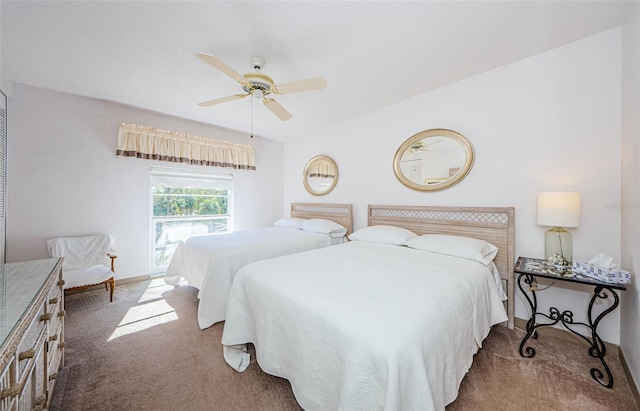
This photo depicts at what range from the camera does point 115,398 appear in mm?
1503

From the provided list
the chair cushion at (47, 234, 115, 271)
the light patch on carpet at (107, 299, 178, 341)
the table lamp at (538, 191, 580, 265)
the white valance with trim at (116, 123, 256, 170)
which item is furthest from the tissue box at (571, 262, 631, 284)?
the chair cushion at (47, 234, 115, 271)

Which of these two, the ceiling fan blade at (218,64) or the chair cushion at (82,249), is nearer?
the ceiling fan blade at (218,64)

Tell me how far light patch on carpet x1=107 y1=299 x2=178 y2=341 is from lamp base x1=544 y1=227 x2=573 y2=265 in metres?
3.71

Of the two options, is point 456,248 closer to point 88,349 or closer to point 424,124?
point 424,124

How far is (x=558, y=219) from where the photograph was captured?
72.9 inches

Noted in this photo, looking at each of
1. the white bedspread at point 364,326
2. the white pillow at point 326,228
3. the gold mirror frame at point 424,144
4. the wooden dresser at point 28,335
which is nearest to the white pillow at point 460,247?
the white bedspread at point 364,326

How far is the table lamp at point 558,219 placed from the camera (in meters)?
1.83

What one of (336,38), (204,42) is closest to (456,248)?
(336,38)

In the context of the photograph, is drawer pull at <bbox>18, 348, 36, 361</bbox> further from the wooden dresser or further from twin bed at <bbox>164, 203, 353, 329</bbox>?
twin bed at <bbox>164, 203, 353, 329</bbox>

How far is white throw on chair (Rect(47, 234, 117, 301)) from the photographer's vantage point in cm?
265

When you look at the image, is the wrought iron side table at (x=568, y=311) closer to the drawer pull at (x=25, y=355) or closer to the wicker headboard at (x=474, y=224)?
the wicker headboard at (x=474, y=224)

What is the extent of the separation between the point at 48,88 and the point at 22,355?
355cm

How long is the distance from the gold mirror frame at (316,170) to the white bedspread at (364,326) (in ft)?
7.42

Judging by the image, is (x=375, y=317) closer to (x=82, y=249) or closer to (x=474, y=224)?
(x=474, y=224)
